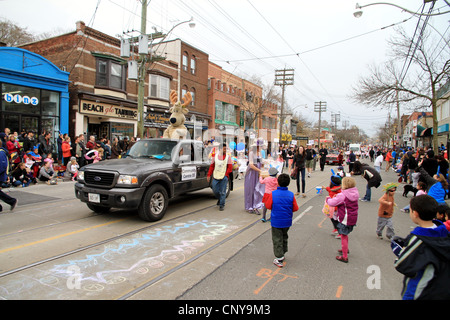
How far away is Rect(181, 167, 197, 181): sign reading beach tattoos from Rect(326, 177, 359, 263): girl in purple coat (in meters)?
3.86

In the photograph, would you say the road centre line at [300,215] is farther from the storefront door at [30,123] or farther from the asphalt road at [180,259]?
the storefront door at [30,123]

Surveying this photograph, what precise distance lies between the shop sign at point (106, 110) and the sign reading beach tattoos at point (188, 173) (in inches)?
551

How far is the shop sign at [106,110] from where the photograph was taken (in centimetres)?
1848

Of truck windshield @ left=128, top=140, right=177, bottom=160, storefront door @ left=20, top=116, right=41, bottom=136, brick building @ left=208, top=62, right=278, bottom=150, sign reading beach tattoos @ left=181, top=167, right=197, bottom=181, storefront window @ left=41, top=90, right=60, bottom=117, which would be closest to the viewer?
truck windshield @ left=128, top=140, right=177, bottom=160

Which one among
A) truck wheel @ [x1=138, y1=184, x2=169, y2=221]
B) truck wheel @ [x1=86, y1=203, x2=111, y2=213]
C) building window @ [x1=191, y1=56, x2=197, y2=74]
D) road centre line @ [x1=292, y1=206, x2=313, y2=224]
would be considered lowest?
road centre line @ [x1=292, y1=206, x2=313, y2=224]

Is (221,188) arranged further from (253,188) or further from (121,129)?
(121,129)

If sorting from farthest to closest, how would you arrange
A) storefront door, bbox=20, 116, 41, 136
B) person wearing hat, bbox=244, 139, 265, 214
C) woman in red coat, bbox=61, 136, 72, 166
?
storefront door, bbox=20, 116, 41, 136
woman in red coat, bbox=61, 136, 72, 166
person wearing hat, bbox=244, 139, 265, 214

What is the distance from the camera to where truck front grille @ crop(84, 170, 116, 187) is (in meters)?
5.77

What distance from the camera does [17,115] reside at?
15484 mm

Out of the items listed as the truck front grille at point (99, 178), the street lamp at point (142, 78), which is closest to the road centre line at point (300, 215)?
the truck front grille at point (99, 178)

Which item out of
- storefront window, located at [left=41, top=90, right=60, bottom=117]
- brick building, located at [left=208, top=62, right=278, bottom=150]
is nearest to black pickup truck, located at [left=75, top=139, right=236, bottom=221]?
storefront window, located at [left=41, top=90, right=60, bottom=117]

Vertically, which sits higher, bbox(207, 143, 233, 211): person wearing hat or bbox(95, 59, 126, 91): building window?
bbox(95, 59, 126, 91): building window

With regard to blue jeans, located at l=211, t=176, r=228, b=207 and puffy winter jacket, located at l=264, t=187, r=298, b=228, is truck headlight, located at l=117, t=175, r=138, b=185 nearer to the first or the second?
blue jeans, located at l=211, t=176, r=228, b=207
